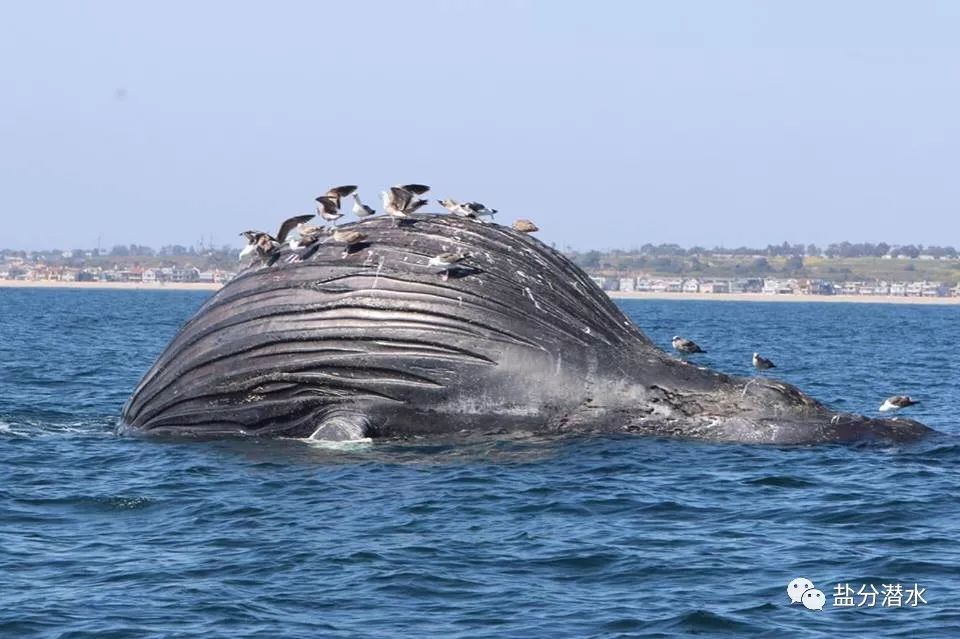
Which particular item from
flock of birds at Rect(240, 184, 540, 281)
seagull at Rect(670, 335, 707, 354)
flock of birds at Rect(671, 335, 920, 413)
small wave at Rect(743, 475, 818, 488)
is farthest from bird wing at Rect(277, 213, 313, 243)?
seagull at Rect(670, 335, 707, 354)

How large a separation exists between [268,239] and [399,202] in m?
1.57

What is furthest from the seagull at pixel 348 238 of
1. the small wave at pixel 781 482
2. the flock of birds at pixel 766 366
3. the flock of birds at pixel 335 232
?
the flock of birds at pixel 766 366

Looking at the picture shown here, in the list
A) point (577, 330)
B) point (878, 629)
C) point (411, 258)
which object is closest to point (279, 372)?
point (411, 258)

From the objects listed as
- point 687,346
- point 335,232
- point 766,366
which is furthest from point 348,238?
point 687,346

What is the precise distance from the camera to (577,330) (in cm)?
1827

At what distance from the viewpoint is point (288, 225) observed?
63.6ft

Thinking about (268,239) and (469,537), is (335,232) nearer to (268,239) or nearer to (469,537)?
(268,239)

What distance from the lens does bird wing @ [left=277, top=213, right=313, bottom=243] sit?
760 inches

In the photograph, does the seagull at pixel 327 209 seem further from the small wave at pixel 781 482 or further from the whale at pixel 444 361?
the small wave at pixel 781 482

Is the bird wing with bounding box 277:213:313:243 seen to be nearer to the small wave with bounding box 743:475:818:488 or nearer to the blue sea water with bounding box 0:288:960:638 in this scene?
the blue sea water with bounding box 0:288:960:638

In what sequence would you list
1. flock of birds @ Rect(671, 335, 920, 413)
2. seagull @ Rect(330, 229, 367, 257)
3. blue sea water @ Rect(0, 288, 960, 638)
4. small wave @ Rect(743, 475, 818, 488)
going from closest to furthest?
blue sea water @ Rect(0, 288, 960, 638) → small wave @ Rect(743, 475, 818, 488) → seagull @ Rect(330, 229, 367, 257) → flock of birds @ Rect(671, 335, 920, 413)

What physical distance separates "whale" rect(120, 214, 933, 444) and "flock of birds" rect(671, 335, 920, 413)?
9534 mm

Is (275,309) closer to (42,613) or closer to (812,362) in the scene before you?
(42,613)

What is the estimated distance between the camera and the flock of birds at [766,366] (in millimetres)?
28094
